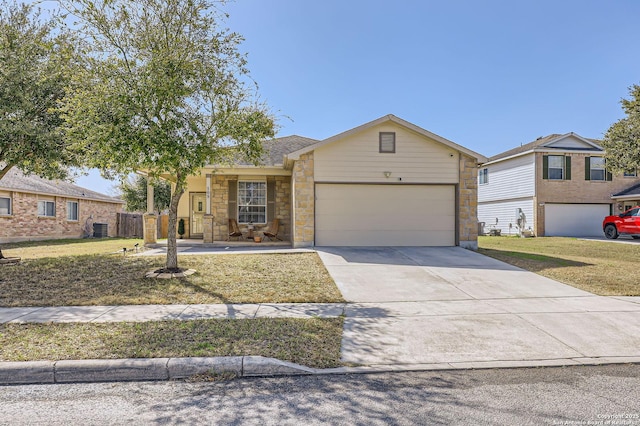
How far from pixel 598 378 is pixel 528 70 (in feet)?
48.0

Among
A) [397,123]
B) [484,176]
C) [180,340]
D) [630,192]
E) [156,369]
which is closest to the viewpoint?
[156,369]

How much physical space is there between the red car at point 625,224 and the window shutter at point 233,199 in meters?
19.2

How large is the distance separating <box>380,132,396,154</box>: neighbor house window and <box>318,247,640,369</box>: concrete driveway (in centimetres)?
472

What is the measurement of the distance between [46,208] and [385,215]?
63.4 ft

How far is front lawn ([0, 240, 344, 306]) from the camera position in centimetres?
670

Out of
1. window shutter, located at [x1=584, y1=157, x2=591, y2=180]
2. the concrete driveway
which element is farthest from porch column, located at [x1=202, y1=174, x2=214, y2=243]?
window shutter, located at [x1=584, y1=157, x2=591, y2=180]

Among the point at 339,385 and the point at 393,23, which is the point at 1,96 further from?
the point at 393,23

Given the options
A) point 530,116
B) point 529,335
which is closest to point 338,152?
point 529,335

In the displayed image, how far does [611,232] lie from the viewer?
1936 centimetres

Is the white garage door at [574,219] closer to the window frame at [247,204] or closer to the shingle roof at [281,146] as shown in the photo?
the shingle roof at [281,146]

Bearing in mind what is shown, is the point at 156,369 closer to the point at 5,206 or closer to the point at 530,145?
the point at 5,206

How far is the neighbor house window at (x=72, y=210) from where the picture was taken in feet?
73.0

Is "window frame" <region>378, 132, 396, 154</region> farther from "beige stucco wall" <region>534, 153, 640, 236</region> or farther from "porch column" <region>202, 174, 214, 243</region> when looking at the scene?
"beige stucco wall" <region>534, 153, 640, 236</region>

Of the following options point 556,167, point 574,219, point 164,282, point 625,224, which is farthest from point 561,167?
point 164,282
